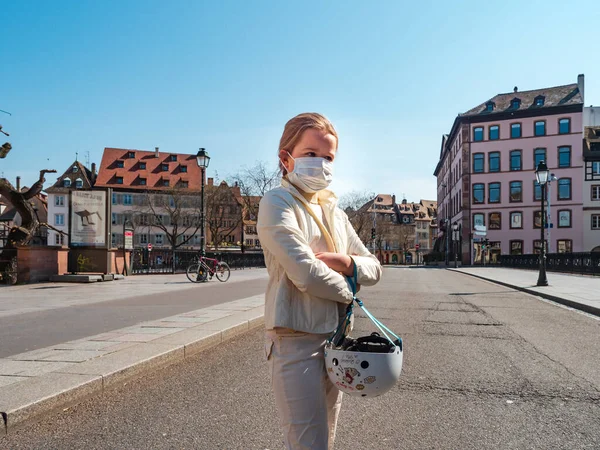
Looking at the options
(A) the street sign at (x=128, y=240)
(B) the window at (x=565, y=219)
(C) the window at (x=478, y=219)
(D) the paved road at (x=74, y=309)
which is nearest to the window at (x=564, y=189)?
(B) the window at (x=565, y=219)

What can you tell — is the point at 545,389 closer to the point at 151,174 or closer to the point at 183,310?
the point at 183,310

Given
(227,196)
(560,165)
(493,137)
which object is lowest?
(227,196)

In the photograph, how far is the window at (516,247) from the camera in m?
62.0

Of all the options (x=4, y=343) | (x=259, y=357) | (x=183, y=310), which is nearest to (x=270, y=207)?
(x=259, y=357)

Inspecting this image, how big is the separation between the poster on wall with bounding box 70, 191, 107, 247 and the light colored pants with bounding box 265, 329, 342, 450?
18.0m

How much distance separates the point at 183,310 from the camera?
10.1 metres

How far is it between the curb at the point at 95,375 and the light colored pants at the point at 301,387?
2.60m

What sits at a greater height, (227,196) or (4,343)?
(227,196)

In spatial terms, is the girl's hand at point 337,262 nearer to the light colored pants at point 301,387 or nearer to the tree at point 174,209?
the light colored pants at point 301,387

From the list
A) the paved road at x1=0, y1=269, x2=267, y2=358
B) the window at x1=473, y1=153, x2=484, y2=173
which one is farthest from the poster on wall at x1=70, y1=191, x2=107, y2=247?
the window at x1=473, y1=153, x2=484, y2=173

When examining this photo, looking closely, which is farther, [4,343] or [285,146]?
[4,343]

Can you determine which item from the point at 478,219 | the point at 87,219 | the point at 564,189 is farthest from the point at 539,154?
the point at 87,219

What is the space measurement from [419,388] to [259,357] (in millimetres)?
2197

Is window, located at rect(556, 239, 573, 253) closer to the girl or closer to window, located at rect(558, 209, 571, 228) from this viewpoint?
window, located at rect(558, 209, 571, 228)
